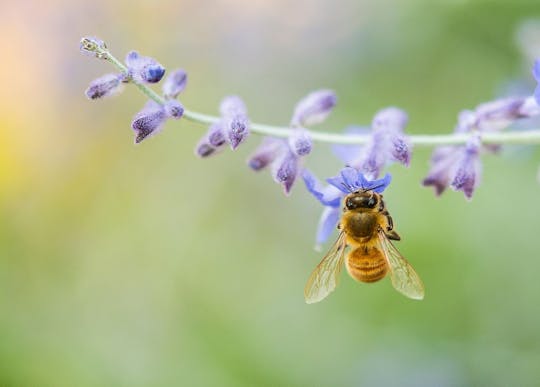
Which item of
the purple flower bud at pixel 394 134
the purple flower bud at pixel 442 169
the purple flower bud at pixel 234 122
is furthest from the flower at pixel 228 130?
the purple flower bud at pixel 442 169

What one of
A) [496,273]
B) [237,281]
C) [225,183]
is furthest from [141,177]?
[496,273]

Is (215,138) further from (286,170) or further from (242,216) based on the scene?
(242,216)

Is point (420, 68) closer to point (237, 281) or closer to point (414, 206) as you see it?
point (414, 206)

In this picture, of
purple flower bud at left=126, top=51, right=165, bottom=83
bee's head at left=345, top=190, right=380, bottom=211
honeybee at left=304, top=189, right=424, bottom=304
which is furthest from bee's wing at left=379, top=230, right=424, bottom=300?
purple flower bud at left=126, top=51, right=165, bottom=83

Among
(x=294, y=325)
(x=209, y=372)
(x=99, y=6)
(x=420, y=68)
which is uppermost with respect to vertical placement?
(x=420, y=68)

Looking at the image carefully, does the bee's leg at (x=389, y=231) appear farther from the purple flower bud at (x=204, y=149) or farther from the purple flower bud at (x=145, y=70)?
the purple flower bud at (x=145, y=70)

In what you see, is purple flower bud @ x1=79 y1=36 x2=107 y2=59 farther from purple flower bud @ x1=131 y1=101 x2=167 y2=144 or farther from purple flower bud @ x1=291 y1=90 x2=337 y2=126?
purple flower bud @ x1=291 y1=90 x2=337 y2=126
